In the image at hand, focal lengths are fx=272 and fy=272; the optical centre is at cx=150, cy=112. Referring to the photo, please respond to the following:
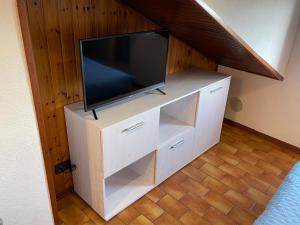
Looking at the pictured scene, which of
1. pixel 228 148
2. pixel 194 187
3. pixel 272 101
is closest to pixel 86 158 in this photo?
pixel 194 187

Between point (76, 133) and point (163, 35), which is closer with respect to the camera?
point (76, 133)

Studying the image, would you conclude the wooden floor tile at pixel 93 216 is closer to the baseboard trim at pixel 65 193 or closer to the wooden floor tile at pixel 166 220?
the baseboard trim at pixel 65 193

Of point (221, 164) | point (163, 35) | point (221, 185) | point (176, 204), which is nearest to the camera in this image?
point (163, 35)

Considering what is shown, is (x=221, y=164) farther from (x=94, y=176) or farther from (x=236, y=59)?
(x=94, y=176)

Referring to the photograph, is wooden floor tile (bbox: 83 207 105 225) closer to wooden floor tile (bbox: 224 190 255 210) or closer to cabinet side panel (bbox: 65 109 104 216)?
cabinet side panel (bbox: 65 109 104 216)

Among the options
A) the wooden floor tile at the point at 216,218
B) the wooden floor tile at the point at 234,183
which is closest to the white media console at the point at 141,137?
the wooden floor tile at the point at 234,183

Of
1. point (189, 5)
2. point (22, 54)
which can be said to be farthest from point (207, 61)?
point (22, 54)

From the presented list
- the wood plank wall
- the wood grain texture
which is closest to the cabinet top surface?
the wood plank wall

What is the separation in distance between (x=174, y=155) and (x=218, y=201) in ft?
1.55

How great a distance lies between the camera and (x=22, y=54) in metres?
1.03

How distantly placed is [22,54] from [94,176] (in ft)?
3.18

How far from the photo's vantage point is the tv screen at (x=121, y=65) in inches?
59.8

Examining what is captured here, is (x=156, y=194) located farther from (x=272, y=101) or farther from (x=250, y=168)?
(x=272, y=101)

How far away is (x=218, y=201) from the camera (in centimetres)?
204
